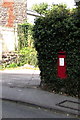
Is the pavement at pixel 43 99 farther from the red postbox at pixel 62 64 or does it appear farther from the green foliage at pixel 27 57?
the green foliage at pixel 27 57

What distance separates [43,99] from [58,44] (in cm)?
225

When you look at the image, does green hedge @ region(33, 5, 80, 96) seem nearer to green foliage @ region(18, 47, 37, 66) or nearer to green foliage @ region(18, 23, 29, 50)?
green foliage @ region(18, 47, 37, 66)

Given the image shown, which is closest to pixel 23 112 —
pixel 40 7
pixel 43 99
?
pixel 43 99

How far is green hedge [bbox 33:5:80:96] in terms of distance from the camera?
8.43 meters

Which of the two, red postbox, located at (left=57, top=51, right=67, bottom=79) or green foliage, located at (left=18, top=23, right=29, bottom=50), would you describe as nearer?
red postbox, located at (left=57, top=51, right=67, bottom=79)

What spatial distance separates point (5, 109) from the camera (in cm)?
707

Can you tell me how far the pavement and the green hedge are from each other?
50 centimetres

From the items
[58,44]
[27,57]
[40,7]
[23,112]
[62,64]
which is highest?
[40,7]

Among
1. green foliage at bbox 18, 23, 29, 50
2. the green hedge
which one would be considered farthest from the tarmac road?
green foliage at bbox 18, 23, 29, 50

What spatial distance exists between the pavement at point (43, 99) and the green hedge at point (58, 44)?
0.50 metres

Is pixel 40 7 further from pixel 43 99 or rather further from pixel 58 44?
pixel 43 99

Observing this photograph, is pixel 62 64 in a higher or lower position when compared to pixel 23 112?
higher

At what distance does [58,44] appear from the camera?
8766mm

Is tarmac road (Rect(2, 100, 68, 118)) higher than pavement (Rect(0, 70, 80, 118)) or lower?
lower
